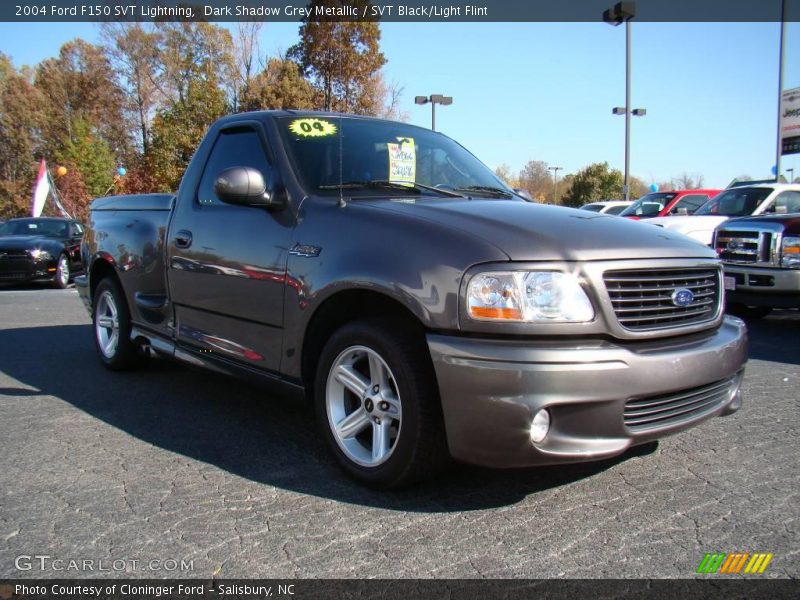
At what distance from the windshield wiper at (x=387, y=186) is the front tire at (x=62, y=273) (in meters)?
12.6

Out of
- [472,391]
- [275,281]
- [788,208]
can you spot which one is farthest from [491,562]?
[788,208]

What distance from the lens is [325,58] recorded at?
26.1 metres

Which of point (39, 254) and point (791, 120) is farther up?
point (791, 120)

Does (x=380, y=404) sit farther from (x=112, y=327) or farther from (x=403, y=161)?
(x=112, y=327)

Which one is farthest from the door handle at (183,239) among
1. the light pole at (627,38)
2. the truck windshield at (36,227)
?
the light pole at (627,38)

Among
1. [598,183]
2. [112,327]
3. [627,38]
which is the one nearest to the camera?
[112,327]

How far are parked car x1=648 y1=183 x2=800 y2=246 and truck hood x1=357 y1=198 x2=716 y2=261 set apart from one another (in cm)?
769

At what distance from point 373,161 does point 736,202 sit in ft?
29.9

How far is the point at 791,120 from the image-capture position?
716 inches

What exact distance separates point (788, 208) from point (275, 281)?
32.3 ft

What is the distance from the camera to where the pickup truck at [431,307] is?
8.44 ft

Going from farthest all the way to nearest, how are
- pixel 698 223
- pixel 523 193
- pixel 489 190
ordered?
pixel 698 223, pixel 523 193, pixel 489 190

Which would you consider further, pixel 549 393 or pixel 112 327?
pixel 112 327

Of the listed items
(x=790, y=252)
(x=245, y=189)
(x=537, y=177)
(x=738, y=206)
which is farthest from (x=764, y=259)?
(x=537, y=177)
